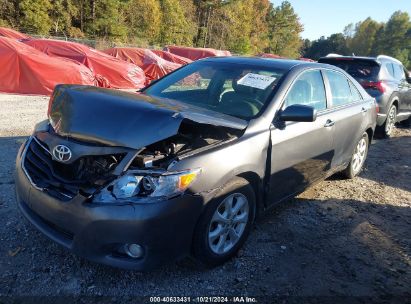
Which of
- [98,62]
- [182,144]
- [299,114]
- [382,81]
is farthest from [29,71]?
[299,114]

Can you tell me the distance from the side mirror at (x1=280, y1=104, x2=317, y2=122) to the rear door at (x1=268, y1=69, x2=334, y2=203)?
121 millimetres

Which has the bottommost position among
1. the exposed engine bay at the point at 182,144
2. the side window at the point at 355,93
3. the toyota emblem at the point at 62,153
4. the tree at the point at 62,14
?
the toyota emblem at the point at 62,153

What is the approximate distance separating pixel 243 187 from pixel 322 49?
108 metres

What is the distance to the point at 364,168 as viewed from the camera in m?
6.53

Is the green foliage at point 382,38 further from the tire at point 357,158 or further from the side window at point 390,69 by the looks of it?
the tire at point 357,158

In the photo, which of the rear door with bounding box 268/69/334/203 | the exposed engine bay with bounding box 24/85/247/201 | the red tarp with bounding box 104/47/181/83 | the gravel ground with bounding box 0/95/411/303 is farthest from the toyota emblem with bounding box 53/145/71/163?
the red tarp with bounding box 104/47/181/83

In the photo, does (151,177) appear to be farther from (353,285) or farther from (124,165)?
(353,285)

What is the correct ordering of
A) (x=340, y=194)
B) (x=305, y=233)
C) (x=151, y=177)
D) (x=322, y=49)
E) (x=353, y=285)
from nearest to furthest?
(x=151, y=177), (x=353, y=285), (x=305, y=233), (x=340, y=194), (x=322, y=49)

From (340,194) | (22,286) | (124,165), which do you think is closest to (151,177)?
(124,165)

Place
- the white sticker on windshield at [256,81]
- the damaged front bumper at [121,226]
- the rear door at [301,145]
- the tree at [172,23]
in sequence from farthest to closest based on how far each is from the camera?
the tree at [172,23] → the white sticker on windshield at [256,81] → the rear door at [301,145] → the damaged front bumper at [121,226]

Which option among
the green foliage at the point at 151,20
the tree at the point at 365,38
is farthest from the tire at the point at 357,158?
the tree at the point at 365,38

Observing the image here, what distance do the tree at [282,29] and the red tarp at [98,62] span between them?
218 feet

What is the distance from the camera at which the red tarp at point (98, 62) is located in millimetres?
13781

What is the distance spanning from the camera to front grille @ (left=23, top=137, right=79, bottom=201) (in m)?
2.72
